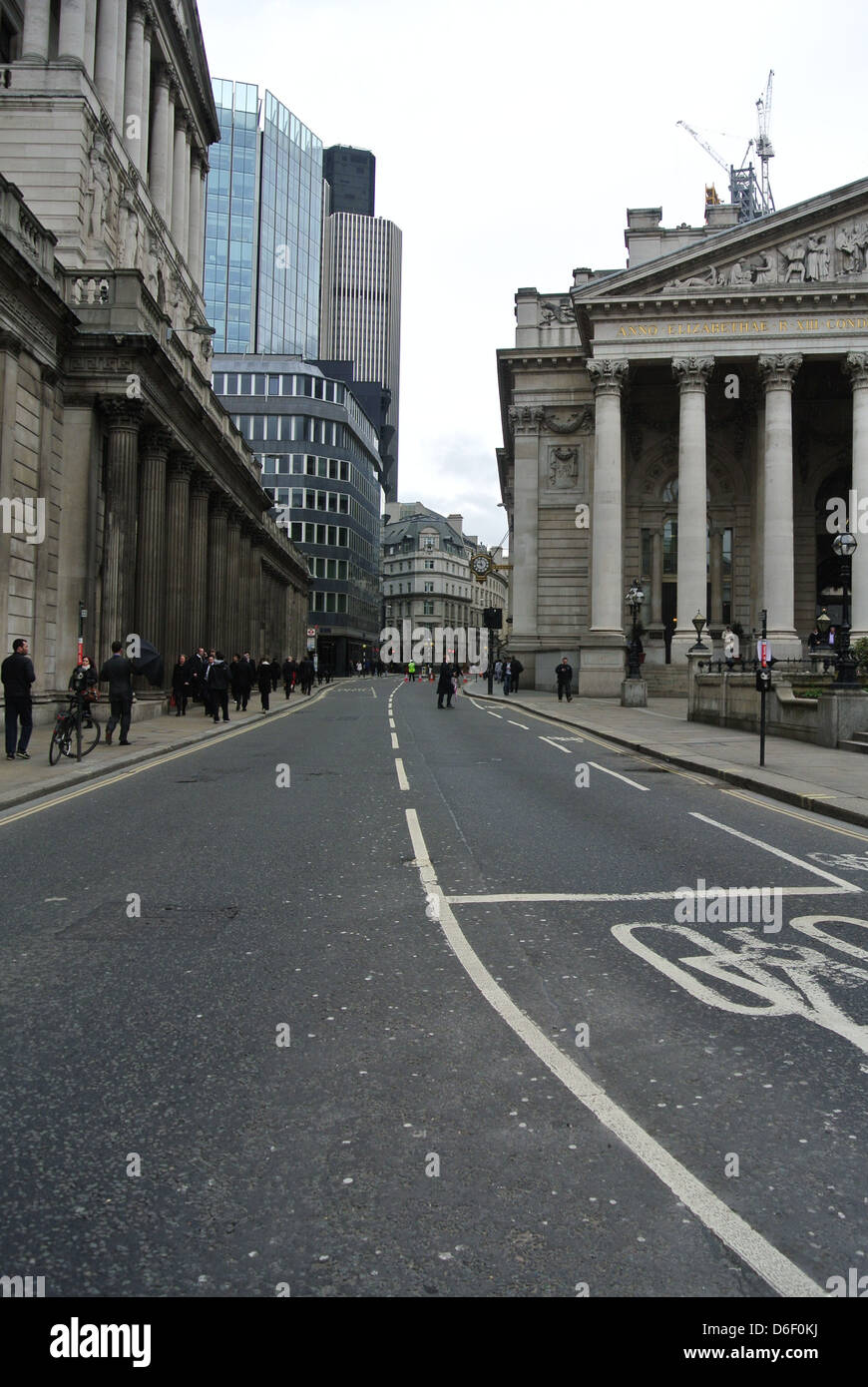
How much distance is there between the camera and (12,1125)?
359 cm

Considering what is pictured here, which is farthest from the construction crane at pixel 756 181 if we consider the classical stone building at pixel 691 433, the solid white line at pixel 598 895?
the solid white line at pixel 598 895

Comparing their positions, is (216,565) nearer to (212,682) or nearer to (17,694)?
(212,682)

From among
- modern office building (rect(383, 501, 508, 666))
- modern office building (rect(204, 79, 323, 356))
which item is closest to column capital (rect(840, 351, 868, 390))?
modern office building (rect(204, 79, 323, 356))

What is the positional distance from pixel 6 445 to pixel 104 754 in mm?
8256

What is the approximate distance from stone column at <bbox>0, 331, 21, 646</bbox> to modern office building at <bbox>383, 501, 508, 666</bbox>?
5084 inches

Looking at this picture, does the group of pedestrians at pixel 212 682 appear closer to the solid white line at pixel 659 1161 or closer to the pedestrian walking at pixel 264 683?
the pedestrian walking at pixel 264 683

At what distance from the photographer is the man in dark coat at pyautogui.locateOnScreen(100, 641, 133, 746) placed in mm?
18469

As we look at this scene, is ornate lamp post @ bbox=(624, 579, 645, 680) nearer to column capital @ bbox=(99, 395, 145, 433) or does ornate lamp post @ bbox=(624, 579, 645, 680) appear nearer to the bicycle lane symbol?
column capital @ bbox=(99, 395, 145, 433)

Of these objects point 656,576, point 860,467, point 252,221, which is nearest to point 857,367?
point 860,467

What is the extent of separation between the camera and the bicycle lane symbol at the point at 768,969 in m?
4.89

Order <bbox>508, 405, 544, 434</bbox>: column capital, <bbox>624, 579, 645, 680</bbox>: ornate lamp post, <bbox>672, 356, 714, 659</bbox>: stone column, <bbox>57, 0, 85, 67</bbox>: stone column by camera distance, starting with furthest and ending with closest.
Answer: <bbox>508, 405, 544, 434</bbox>: column capital
<bbox>672, 356, 714, 659</bbox>: stone column
<bbox>624, 579, 645, 680</bbox>: ornate lamp post
<bbox>57, 0, 85, 67</bbox>: stone column

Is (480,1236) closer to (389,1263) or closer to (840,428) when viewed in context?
(389,1263)

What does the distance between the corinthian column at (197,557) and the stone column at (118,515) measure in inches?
324
